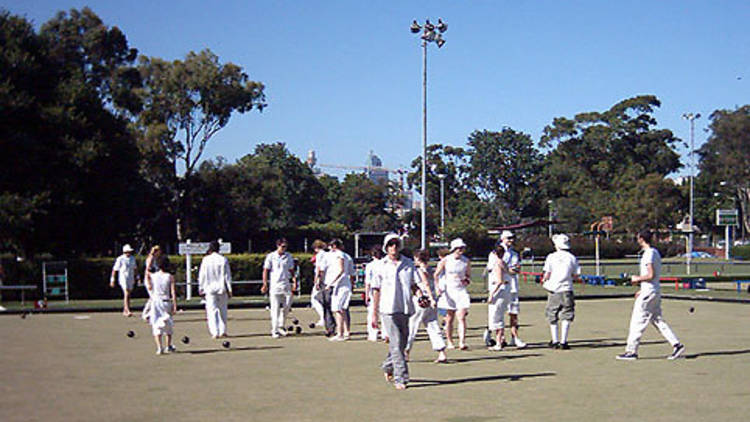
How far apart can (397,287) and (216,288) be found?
22.3 feet

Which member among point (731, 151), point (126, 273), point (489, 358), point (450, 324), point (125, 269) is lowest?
point (489, 358)

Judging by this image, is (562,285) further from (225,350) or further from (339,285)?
(225,350)

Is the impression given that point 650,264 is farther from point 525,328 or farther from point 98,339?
point 98,339

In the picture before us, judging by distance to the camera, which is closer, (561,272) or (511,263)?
(561,272)

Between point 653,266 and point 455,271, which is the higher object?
point 653,266

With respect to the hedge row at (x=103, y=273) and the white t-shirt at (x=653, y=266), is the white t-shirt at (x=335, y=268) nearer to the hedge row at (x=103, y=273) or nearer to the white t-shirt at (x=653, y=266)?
the white t-shirt at (x=653, y=266)

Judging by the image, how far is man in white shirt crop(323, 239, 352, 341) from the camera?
17.3 meters

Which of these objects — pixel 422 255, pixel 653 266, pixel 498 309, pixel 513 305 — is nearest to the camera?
pixel 653 266

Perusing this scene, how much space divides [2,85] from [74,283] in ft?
33.3

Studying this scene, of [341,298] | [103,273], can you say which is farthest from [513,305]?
[103,273]

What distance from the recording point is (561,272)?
15141 millimetres

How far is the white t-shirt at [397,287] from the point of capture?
36.9ft

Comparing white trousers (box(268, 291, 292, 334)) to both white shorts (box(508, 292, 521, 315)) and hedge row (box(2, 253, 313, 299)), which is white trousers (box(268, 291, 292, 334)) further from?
hedge row (box(2, 253, 313, 299))

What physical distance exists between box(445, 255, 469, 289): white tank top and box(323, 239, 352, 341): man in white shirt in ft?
9.56
